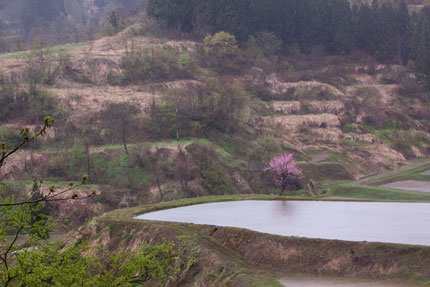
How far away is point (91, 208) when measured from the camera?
51906 mm

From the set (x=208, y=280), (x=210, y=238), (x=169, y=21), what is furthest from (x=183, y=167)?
(x=169, y=21)

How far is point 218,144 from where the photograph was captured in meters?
69.1

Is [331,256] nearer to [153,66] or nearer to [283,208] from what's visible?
[283,208]

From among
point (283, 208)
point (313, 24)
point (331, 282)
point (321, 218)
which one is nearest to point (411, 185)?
point (283, 208)

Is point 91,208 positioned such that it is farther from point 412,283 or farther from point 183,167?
point 412,283

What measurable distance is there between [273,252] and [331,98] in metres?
68.3

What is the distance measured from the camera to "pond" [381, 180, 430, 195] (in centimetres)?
5601


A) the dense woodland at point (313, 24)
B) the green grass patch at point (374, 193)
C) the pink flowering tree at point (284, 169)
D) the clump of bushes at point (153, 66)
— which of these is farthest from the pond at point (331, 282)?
the dense woodland at point (313, 24)

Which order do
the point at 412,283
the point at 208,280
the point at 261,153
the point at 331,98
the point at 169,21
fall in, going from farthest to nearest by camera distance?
the point at 169,21
the point at 331,98
the point at 261,153
the point at 208,280
the point at 412,283

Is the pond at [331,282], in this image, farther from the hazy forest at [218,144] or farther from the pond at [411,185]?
the pond at [411,185]

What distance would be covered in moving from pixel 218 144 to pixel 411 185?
22.2 metres

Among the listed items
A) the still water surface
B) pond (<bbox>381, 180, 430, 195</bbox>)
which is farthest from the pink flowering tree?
the still water surface

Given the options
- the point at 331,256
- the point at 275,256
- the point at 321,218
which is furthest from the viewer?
the point at 321,218

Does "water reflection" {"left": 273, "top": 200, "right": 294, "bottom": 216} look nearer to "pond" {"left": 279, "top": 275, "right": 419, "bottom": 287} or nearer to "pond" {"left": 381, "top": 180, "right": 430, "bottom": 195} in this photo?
"pond" {"left": 279, "top": 275, "right": 419, "bottom": 287}
